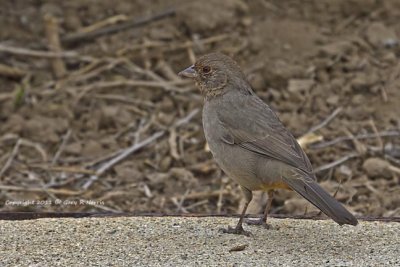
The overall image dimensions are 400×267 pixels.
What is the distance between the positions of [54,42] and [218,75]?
3.56 meters

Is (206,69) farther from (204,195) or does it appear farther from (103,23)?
(103,23)

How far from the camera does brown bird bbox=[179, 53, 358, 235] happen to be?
5.60 m

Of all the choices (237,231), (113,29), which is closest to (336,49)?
(113,29)

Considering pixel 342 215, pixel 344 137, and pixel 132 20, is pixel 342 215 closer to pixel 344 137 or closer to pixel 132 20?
pixel 344 137

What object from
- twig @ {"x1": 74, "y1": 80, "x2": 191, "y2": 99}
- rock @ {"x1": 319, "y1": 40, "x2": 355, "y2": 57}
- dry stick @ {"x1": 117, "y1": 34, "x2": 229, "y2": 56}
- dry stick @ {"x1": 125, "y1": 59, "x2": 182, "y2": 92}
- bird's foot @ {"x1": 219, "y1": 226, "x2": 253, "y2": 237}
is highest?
dry stick @ {"x1": 117, "y1": 34, "x2": 229, "y2": 56}

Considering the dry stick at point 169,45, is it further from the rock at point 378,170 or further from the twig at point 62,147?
the rock at point 378,170

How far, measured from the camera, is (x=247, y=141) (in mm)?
5879

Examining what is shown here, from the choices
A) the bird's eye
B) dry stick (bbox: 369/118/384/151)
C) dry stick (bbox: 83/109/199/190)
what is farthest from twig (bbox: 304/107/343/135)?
the bird's eye

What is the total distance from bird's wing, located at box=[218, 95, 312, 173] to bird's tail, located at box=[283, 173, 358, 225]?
119 mm

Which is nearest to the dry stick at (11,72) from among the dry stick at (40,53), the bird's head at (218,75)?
the dry stick at (40,53)

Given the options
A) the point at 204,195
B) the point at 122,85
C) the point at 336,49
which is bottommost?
the point at 204,195

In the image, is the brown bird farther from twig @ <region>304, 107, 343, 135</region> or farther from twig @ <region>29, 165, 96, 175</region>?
twig @ <region>304, 107, 343, 135</region>

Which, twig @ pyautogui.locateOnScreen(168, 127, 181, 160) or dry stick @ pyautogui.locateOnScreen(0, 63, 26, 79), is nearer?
twig @ pyautogui.locateOnScreen(168, 127, 181, 160)

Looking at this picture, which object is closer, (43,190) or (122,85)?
(43,190)
